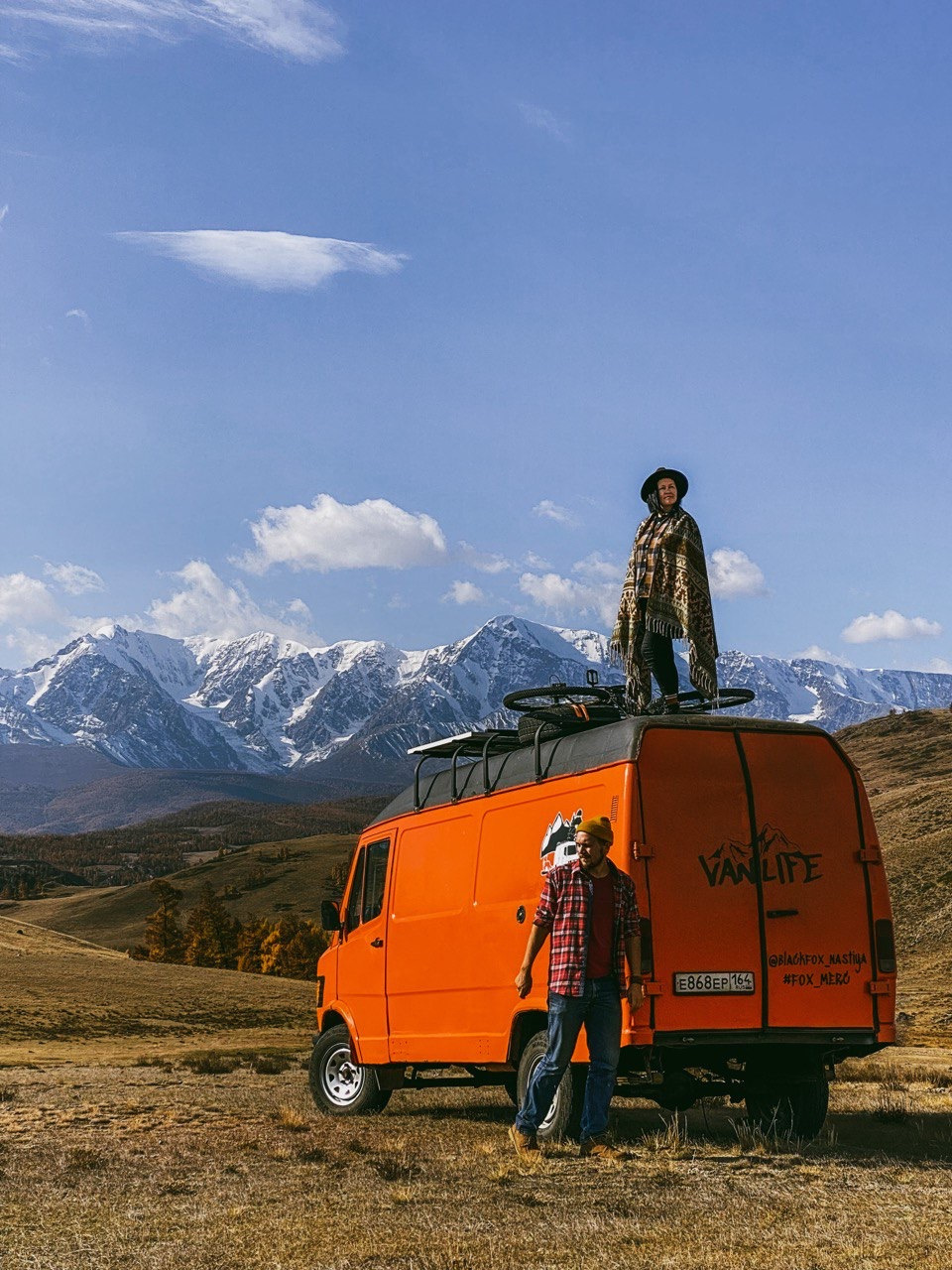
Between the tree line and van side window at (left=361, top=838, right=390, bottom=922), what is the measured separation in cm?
9329

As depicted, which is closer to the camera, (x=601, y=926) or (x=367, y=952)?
(x=601, y=926)

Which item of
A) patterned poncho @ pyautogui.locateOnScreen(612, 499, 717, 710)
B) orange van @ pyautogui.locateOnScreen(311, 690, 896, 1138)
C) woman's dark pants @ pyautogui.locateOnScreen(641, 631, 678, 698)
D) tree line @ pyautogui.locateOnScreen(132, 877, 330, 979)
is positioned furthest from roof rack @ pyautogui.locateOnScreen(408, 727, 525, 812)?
tree line @ pyautogui.locateOnScreen(132, 877, 330, 979)

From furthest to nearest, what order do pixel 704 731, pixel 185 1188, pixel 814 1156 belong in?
pixel 704 731, pixel 814 1156, pixel 185 1188

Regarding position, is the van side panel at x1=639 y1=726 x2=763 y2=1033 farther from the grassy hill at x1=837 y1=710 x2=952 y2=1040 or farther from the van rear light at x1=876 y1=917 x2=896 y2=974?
the grassy hill at x1=837 y1=710 x2=952 y2=1040

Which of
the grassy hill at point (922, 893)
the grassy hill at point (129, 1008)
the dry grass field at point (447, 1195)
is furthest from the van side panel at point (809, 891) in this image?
Answer: the grassy hill at point (922, 893)

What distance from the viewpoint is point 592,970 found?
9.55 meters

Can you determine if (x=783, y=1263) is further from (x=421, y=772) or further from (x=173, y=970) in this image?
(x=173, y=970)

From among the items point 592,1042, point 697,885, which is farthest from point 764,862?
point 592,1042

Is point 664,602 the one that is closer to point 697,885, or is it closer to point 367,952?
point 697,885

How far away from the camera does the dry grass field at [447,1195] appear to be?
21.1 feet

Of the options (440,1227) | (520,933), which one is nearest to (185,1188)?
(440,1227)

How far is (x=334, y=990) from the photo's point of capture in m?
14.4

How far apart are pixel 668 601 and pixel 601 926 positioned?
10.9 ft

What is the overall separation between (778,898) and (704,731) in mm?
1373
